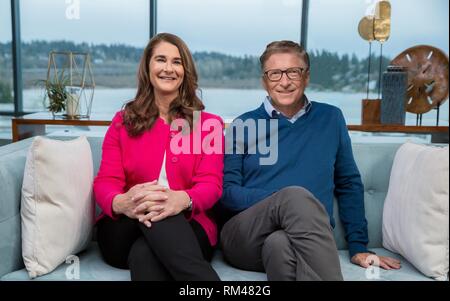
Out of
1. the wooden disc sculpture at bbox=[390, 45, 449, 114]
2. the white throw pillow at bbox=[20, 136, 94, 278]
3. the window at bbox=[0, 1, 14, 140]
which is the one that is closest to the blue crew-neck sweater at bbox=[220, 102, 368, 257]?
the white throw pillow at bbox=[20, 136, 94, 278]

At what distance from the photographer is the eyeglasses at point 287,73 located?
4.61 feet

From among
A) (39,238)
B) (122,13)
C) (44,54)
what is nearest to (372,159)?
(39,238)

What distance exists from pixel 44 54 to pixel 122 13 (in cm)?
74

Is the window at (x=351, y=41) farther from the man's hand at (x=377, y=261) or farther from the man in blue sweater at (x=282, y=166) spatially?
the man's hand at (x=377, y=261)

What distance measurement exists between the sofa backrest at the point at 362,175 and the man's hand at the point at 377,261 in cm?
13

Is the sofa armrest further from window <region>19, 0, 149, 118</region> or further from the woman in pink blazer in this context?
window <region>19, 0, 149, 118</region>

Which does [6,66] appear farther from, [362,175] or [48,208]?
[362,175]

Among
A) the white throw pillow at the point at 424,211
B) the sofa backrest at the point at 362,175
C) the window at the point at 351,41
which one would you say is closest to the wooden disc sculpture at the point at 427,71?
the sofa backrest at the point at 362,175

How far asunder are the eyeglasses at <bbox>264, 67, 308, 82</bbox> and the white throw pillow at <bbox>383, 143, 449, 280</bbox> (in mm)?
362

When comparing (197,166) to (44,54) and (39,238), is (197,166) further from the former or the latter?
(44,54)

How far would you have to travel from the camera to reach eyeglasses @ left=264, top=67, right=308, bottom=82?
1406 millimetres

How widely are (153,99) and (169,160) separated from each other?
21cm

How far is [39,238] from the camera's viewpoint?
121 cm

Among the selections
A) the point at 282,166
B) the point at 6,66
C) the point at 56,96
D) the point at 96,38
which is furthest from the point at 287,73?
the point at 6,66
